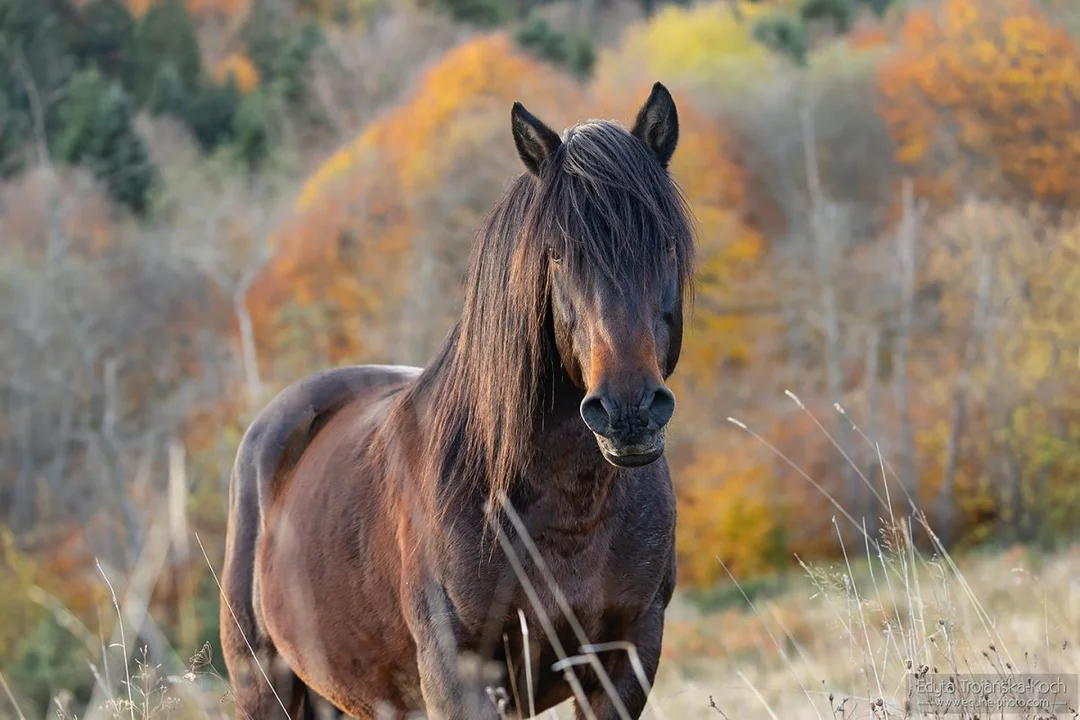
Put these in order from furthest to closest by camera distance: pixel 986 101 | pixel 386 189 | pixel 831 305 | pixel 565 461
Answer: pixel 386 189 → pixel 986 101 → pixel 831 305 → pixel 565 461

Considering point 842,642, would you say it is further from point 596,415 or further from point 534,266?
point 596,415

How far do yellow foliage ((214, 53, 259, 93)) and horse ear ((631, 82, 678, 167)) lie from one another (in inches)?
2064

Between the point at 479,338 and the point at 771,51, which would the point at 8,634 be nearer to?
the point at 479,338

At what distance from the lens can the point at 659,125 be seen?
145 inches

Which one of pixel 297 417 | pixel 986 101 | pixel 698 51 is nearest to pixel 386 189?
pixel 698 51

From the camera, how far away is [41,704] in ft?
73.6

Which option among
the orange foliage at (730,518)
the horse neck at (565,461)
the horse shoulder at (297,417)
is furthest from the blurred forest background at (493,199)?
the horse neck at (565,461)

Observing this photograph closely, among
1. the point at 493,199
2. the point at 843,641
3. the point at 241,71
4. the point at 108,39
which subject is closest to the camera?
the point at 843,641

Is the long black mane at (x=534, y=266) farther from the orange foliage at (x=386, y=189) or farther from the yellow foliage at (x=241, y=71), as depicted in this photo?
the yellow foliage at (x=241, y=71)

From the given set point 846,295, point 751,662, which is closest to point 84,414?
point 751,662

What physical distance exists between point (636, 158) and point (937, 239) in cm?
3229

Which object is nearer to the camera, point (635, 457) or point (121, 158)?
point (635, 457)

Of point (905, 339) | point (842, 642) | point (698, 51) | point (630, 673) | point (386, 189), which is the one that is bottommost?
point (905, 339)

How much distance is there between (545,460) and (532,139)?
963 millimetres
